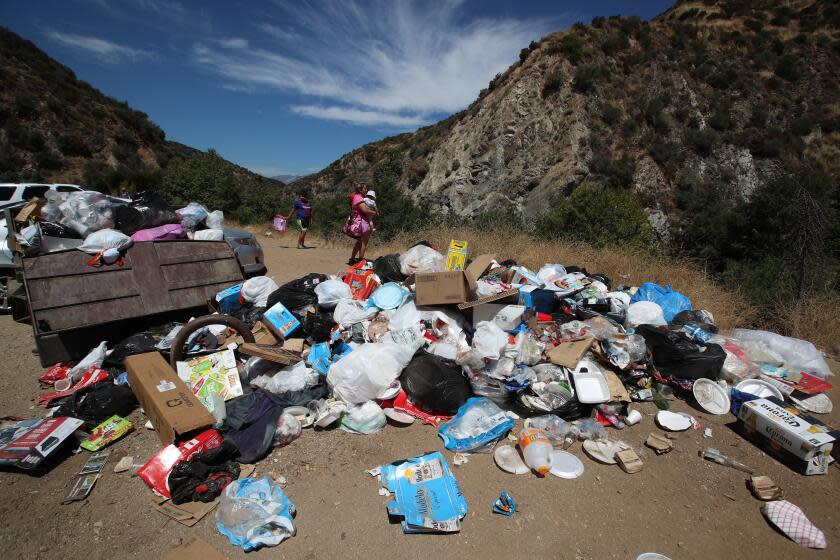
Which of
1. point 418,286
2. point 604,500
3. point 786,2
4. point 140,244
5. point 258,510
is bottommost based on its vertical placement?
point 604,500

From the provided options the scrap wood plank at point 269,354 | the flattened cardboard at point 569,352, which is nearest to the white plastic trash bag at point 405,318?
the scrap wood plank at point 269,354

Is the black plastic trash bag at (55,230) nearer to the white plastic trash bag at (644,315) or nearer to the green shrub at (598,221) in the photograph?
the white plastic trash bag at (644,315)

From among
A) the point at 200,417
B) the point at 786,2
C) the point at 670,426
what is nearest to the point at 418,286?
the point at 200,417

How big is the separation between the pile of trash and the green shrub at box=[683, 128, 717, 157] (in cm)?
2365

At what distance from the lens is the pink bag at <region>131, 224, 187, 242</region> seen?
4.51 metres

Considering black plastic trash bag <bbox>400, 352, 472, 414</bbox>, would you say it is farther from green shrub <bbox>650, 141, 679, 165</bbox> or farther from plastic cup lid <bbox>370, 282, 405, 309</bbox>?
green shrub <bbox>650, 141, 679, 165</bbox>

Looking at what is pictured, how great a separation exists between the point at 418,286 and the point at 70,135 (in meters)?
28.1

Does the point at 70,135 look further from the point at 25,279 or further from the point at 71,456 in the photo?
the point at 71,456

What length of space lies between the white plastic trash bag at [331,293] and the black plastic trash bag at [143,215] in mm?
2343

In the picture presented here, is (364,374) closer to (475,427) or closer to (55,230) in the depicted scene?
(475,427)

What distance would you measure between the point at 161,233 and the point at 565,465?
491cm

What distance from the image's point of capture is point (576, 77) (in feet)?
68.3

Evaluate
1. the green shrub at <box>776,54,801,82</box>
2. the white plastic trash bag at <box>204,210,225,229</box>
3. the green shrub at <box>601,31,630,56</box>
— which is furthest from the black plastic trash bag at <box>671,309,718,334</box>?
the green shrub at <box>776,54,801,82</box>

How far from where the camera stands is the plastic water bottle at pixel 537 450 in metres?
2.39
